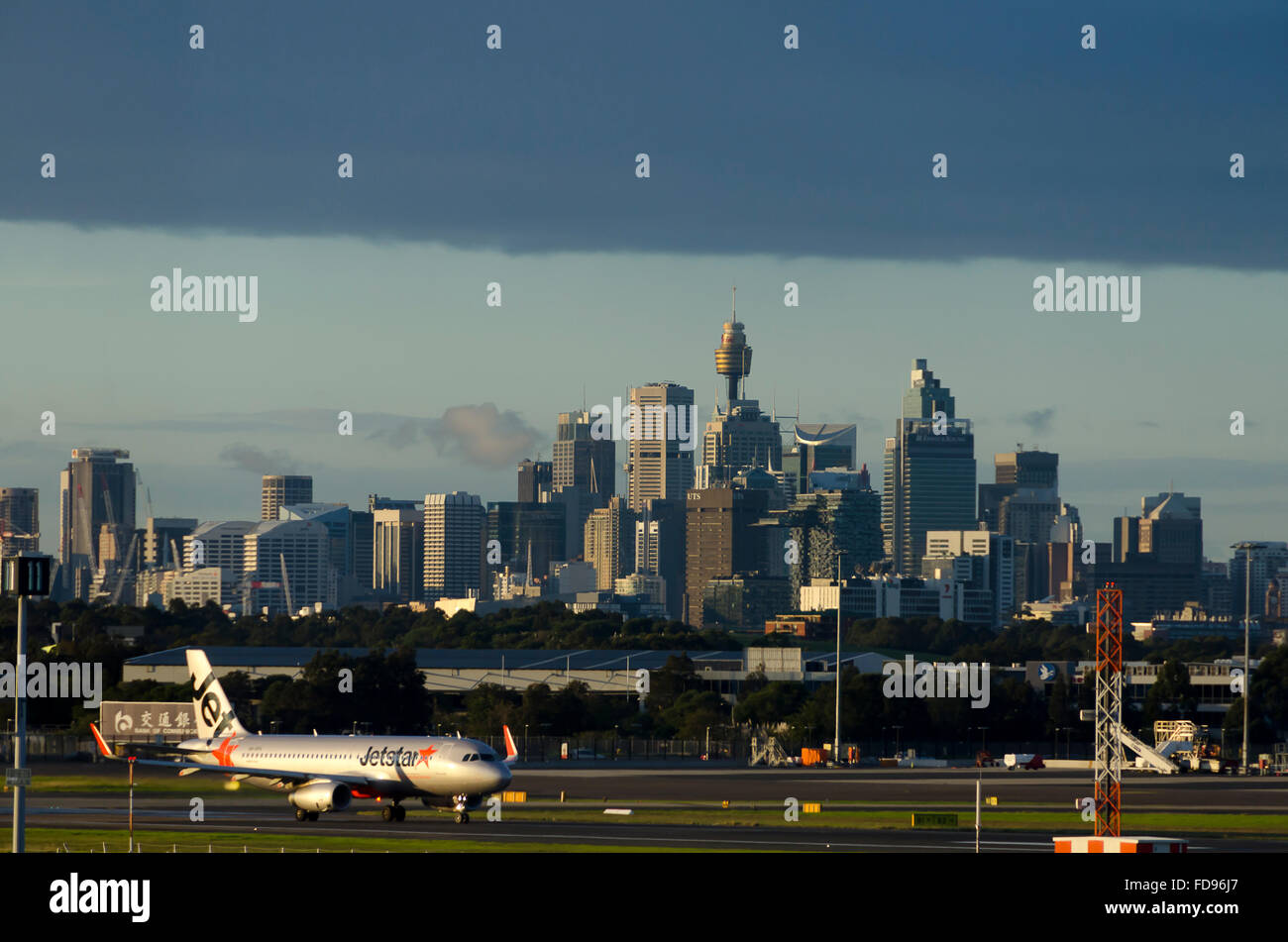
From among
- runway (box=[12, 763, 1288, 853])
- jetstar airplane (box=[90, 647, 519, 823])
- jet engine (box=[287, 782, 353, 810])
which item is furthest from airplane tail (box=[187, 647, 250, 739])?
jet engine (box=[287, 782, 353, 810])

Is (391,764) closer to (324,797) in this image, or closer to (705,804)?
(324,797)

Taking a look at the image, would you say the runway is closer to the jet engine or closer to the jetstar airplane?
the jet engine

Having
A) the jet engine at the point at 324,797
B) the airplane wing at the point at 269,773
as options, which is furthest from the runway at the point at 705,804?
the airplane wing at the point at 269,773

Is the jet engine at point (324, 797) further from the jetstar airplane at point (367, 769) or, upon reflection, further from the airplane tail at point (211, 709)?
the airplane tail at point (211, 709)

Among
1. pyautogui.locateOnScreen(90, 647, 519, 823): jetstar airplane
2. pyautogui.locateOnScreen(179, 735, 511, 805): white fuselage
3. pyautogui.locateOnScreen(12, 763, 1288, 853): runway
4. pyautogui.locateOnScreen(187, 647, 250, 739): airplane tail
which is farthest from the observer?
pyautogui.locateOnScreen(187, 647, 250, 739): airplane tail
